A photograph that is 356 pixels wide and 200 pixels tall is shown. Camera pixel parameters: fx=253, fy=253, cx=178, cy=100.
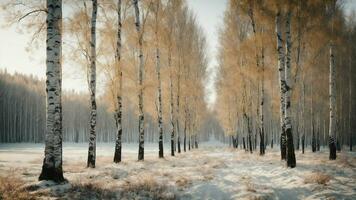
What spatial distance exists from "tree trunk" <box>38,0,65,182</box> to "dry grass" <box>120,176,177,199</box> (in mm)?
2033

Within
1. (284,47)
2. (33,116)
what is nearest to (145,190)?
(284,47)

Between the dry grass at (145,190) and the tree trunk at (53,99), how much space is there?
2033 mm

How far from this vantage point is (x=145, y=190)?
731 cm

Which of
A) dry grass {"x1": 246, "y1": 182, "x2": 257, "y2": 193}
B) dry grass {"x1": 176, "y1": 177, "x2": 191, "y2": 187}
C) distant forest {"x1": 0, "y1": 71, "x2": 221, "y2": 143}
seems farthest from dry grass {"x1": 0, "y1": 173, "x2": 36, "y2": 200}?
distant forest {"x1": 0, "y1": 71, "x2": 221, "y2": 143}

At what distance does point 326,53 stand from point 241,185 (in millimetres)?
23242

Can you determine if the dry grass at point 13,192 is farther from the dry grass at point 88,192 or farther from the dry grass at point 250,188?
the dry grass at point 250,188

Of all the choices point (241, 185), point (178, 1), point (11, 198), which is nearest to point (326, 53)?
point (178, 1)

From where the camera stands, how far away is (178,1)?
19906 mm

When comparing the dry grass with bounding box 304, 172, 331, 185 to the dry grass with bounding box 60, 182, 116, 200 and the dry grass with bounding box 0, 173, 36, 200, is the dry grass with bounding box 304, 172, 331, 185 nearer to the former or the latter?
the dry grass with bounding box 60, 182, 116, 200

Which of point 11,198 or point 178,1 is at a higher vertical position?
point 178,1

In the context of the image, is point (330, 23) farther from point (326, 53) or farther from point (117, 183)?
point (117, 183)

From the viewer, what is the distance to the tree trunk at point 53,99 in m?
7.55

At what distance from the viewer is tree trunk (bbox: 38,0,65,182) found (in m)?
7.55

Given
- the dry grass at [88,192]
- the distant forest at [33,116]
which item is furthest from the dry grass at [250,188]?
the distant forest at [33,116]
